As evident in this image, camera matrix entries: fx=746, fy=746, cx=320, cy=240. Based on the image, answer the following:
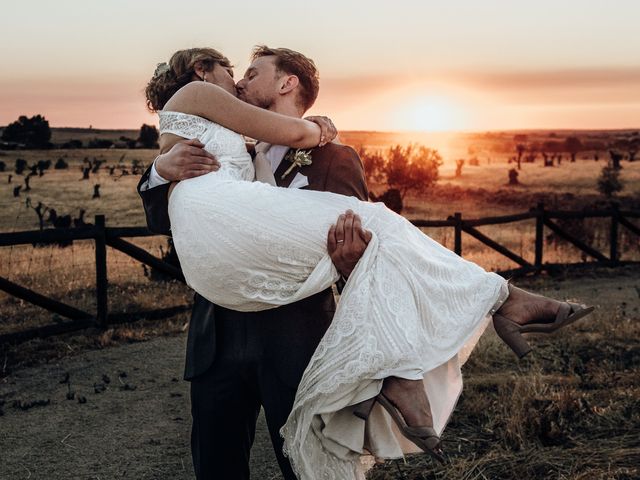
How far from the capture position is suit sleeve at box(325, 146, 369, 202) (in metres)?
2.76

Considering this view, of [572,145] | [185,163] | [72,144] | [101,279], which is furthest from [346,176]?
[572,145]

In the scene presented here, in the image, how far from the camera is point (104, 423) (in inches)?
235

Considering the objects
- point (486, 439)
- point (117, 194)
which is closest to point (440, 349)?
point (486, 439)

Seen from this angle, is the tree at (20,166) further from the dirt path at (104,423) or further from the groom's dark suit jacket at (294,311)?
the groom's dark suit jacket at (294,311)

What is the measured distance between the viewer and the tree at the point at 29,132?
47.2m

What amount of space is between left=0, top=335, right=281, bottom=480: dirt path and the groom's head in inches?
113

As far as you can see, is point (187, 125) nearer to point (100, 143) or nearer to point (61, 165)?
point (61, 165)

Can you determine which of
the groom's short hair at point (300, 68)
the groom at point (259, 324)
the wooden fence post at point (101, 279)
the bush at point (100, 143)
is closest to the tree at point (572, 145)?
the bush at point (100, 143)

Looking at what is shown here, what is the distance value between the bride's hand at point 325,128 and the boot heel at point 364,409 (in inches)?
38.3

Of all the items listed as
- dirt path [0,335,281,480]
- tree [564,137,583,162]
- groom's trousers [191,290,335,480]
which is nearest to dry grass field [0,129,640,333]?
dirt path [0,335,281,480]

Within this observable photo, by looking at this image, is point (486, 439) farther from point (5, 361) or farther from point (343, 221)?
point (5, 361)

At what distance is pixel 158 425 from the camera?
593 cm

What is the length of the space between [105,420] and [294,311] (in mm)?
3876

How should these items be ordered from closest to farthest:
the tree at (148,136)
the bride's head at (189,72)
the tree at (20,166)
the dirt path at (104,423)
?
the bride's head at (189,72)
the dirt path at (104,423)
the tree at (20,166)
the tree at (148,136)
